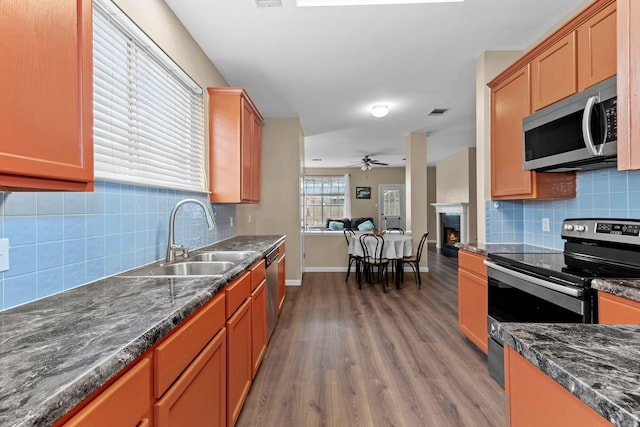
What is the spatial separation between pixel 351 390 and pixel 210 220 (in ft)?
5.00

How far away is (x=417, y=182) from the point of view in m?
5.73

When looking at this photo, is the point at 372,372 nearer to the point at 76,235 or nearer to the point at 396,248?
the point at 76,235

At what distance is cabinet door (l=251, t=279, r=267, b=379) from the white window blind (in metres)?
1.00

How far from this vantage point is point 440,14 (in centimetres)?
224

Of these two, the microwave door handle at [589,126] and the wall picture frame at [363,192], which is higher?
the wall picture frame at [363,192]

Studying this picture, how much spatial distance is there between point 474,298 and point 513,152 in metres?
1.23

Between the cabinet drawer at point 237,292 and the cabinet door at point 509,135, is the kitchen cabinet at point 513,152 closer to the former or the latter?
the cabinet door at point 509,135

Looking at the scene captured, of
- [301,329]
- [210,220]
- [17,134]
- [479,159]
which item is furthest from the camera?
[301,329]

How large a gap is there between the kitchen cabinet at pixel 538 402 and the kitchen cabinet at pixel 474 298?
1.73m

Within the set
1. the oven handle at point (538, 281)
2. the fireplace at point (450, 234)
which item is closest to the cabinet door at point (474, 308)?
the oven handle at point (538, 281)

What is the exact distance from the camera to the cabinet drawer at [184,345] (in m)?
0.89

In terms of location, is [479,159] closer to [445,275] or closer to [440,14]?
[440,14]

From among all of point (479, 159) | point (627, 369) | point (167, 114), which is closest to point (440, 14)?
point (479, 159)

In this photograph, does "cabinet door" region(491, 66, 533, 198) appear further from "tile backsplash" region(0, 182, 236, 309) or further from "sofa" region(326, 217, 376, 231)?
"sofa" region(326, 217, 376, 231)
